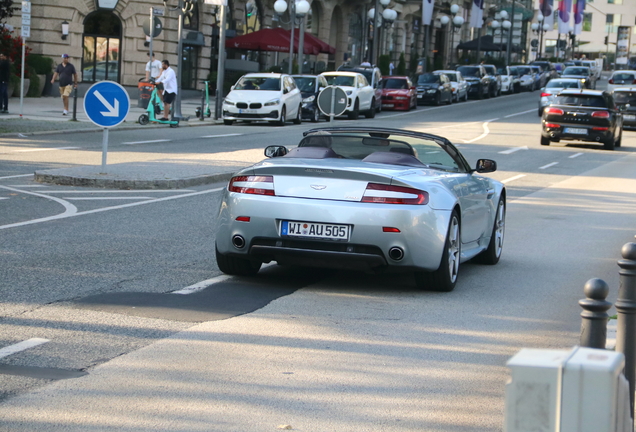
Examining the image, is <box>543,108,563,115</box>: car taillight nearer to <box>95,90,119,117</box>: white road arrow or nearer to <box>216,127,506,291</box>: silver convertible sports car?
<box>95,90,119,117</box>: white road arrow

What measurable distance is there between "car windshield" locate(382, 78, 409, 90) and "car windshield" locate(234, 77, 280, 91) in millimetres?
12590

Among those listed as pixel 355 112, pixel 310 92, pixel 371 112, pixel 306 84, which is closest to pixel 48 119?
pixel 310 92

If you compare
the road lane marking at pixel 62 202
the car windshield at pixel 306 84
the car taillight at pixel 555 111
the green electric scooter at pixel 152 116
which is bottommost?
the road lane marking at pixel 62 202

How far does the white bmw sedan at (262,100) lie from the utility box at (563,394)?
29.0 m

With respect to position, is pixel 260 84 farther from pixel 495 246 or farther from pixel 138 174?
pixel 495 246

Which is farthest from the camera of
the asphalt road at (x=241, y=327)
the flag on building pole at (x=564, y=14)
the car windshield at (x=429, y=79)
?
the flag on building pole at (x=564, y=14)

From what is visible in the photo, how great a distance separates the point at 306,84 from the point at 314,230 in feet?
93.9

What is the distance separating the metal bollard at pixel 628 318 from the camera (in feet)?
15.0

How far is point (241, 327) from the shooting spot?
6352 millimetres

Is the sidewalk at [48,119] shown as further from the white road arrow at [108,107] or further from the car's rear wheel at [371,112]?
the white road arrow at [108,107]

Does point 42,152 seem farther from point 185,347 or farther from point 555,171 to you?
point 185,347

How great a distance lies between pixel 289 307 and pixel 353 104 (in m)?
30.2

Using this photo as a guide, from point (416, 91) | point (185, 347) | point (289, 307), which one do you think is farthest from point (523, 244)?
point (416, 91)

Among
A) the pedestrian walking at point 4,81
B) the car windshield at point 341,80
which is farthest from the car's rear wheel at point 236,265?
the car windshield at point 341,80
